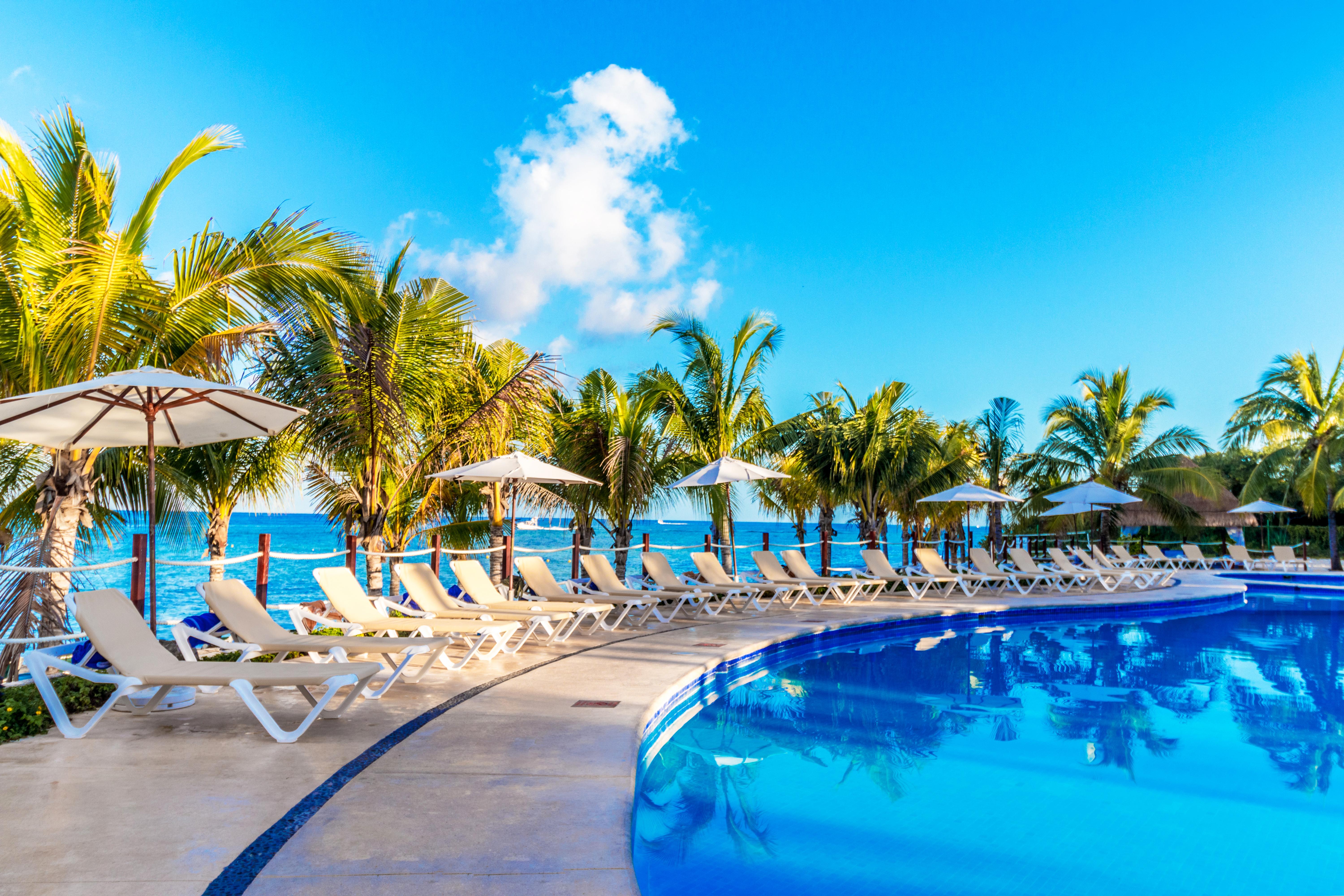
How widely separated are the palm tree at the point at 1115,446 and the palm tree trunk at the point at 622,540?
13.1 metres

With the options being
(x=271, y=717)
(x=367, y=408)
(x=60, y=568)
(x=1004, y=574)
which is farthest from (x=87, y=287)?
(x=1004, y=574)

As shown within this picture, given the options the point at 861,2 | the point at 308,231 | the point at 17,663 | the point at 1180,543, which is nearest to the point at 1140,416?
the point at 1180,543

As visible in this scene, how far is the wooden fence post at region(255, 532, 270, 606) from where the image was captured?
7102mm

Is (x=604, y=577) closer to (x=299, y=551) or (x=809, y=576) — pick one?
(x=809, y=576)

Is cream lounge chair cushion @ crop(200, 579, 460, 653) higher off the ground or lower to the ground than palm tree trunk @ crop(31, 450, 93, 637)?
lower

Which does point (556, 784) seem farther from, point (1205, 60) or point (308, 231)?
point (1205, 60)

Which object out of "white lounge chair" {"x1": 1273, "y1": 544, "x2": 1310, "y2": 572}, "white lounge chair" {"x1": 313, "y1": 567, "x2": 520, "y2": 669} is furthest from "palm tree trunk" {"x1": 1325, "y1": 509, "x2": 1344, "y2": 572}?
"white lounge chair" {"x1": 313, "y1": 567, "x2": 520, "y2": 669}

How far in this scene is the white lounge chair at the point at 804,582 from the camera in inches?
486

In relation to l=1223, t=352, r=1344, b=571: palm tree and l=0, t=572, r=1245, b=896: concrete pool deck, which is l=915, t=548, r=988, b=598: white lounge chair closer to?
l=0, t=572, r=1245, b=896: concrete pool deck

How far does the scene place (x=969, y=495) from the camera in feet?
49.1

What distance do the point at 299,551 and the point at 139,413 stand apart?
49868mm

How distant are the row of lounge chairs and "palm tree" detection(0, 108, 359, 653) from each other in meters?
1.26

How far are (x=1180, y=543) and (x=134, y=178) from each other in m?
26.7

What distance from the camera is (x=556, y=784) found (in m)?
3.64
